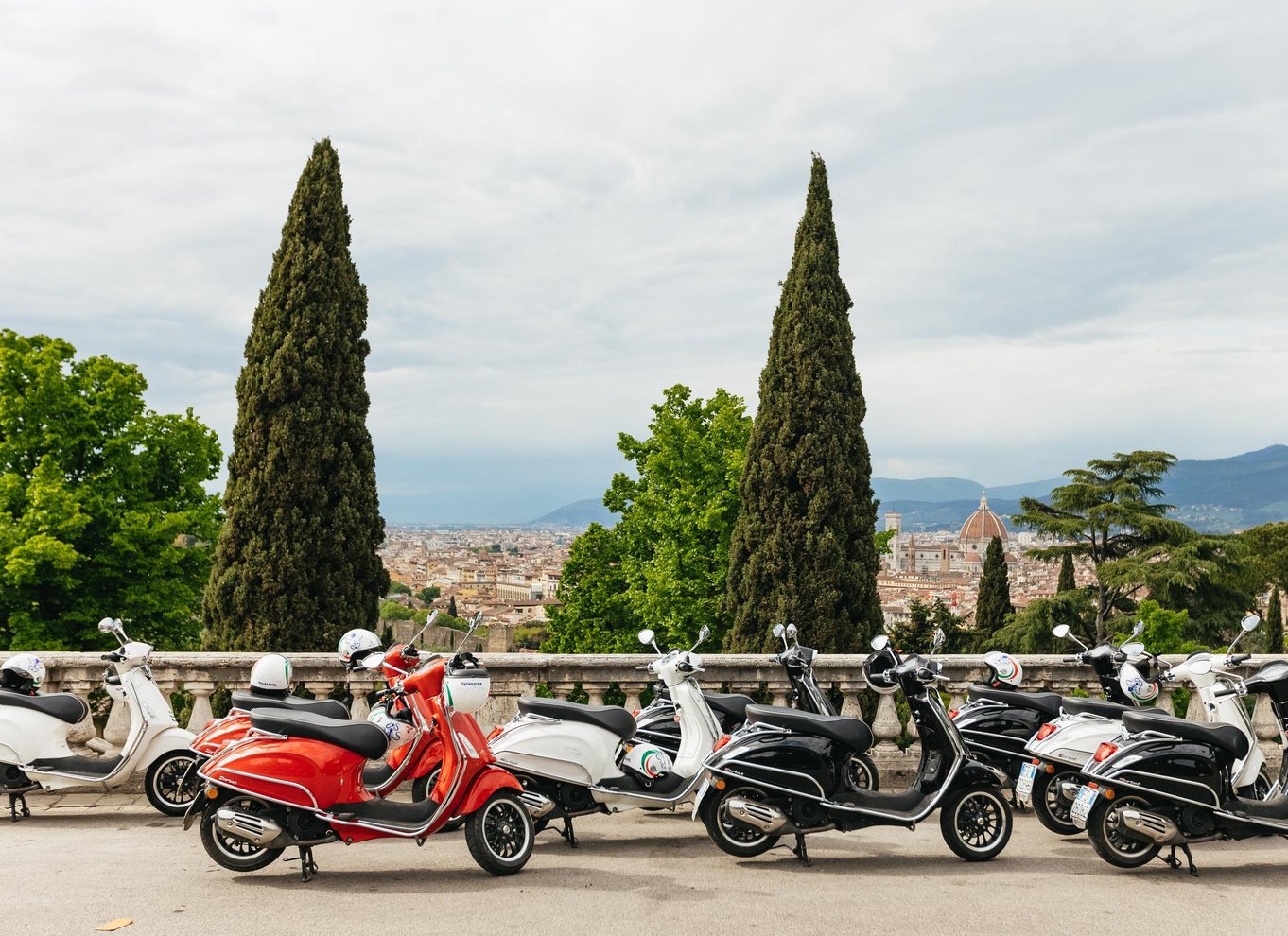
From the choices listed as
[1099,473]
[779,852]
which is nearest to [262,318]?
[779,852]

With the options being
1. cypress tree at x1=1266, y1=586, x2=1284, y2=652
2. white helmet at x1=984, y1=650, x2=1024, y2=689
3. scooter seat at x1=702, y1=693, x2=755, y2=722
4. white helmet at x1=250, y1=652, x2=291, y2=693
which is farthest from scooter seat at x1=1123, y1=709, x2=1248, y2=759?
cypress tree at x1=1266, y1=586, x2=1284, y2=652

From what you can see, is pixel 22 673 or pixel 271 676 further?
pixel 22 673

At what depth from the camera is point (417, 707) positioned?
616cm

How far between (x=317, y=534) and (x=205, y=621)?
1.83 metres

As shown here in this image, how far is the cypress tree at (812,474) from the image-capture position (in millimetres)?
18250

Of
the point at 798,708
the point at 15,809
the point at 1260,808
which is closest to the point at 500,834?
the point at 798,708

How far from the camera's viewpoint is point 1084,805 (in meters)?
6.16

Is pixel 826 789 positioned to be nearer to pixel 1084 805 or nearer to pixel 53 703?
pixel 1084 805

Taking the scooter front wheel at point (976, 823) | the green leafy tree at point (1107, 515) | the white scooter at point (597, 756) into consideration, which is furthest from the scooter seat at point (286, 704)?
the green leafy tree at point (1107, 515)

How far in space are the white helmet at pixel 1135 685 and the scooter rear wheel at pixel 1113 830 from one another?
123 centimetres

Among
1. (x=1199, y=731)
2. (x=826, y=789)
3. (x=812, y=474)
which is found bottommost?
(x=826, y=789)

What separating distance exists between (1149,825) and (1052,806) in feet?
3.29

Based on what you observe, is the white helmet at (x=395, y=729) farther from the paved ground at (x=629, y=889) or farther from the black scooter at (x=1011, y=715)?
the black scooter at (x=1011, y=715)

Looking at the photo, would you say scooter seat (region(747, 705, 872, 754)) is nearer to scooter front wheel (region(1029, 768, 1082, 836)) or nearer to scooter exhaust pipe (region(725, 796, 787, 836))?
scooter exhaust pipe (region(725, 796, 787, 836))
